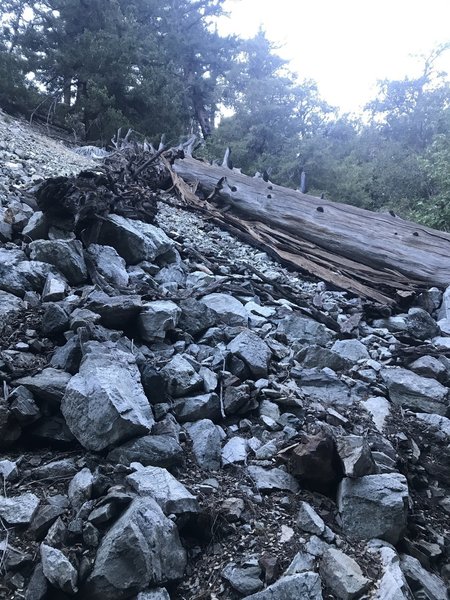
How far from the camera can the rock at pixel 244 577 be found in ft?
6.89

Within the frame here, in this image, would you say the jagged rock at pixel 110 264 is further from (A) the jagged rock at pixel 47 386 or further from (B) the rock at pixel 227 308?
(A) the jagged rock at pixel 47 386

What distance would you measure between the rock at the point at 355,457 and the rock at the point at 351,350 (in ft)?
5.28

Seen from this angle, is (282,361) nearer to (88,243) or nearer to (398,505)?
(398,505)

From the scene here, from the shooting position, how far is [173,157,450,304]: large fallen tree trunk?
6.32 metres

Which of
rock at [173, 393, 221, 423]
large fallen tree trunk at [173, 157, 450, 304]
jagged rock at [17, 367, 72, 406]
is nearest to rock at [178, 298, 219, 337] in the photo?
rock at [173, 393, 221, 423]

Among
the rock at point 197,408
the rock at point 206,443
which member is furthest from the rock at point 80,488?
the rock at point 197,408

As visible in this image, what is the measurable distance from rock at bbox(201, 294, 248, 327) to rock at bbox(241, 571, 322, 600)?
2612 mm

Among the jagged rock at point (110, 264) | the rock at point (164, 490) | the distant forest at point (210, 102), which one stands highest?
the distant forest at point (210, 102)

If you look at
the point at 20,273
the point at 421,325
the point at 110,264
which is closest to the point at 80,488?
the point at 20,273

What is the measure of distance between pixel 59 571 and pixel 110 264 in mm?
3155

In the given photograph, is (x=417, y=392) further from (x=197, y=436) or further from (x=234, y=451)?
(x=197, y=436)

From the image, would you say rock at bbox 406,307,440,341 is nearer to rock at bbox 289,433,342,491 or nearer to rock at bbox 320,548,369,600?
rock at bbox 289,433,342,491

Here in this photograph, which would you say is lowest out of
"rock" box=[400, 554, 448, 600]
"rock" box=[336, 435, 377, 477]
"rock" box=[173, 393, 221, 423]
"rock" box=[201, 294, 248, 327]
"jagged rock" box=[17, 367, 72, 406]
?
"rock" box=[400, 554, 448, 600]

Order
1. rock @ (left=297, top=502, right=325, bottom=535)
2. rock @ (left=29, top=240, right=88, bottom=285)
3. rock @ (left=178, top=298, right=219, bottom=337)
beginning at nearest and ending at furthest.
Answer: rock @ (left=297, top=502, right=325, bottom=535), rock @ (left=178, top=298, right=219, bottom=337), rock @ (left=29, top=240, right=88, bottom=285)
